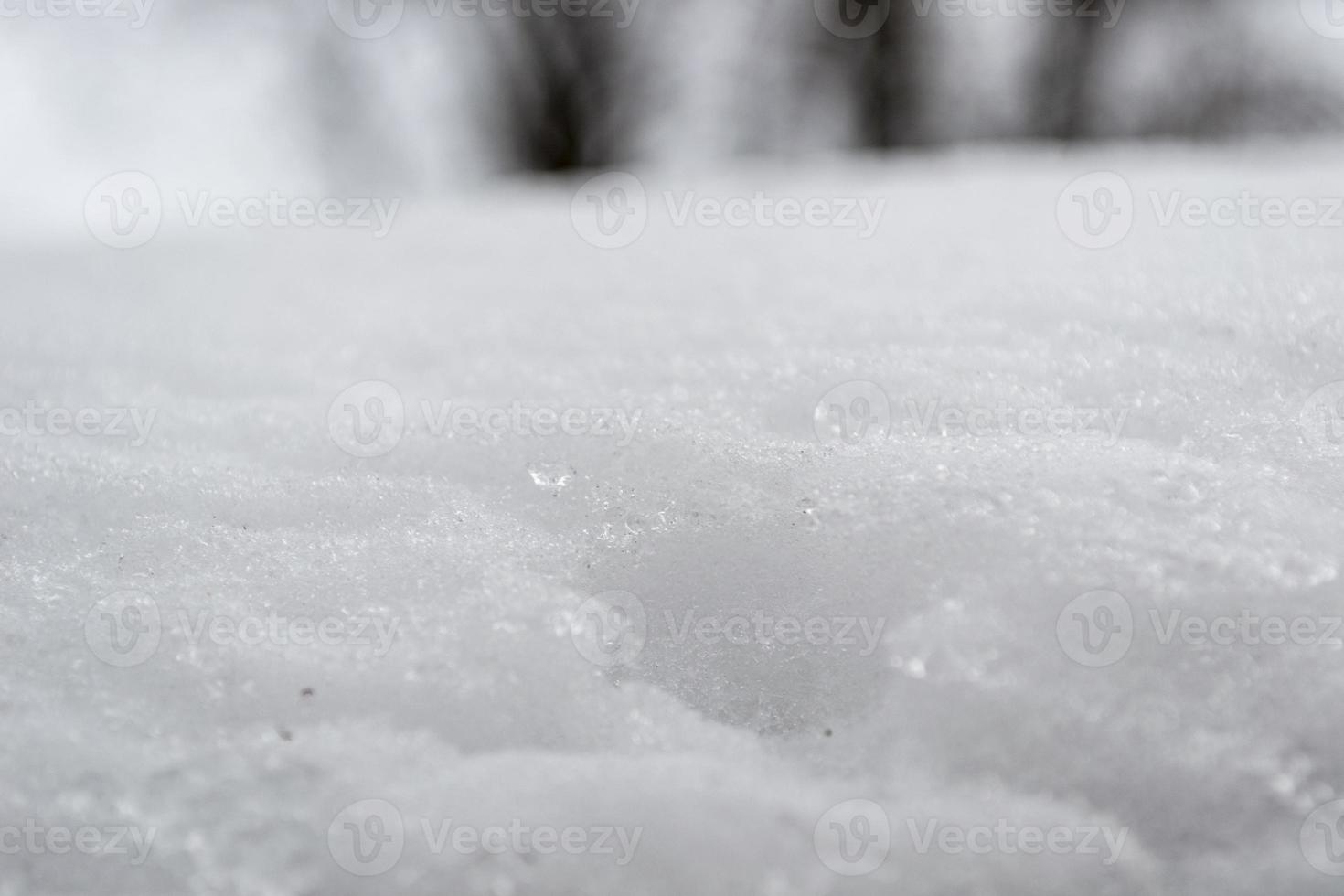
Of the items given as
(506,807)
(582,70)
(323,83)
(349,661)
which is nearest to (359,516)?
(349,661)

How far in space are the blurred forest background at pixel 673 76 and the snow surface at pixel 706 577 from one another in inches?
175

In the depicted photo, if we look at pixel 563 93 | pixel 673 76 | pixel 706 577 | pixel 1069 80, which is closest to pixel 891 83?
pixel 1069 80

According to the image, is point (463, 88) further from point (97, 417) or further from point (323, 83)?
point (97, 417)

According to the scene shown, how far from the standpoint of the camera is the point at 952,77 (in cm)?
557

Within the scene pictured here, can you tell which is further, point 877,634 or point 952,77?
point 952,77

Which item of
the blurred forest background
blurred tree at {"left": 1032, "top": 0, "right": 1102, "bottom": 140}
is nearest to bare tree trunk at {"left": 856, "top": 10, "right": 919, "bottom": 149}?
the blurred forest background

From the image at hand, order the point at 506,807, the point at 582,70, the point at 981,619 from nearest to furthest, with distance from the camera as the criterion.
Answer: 1. the point at 506,807
2. the point at 981,619
3. the point at 582,70

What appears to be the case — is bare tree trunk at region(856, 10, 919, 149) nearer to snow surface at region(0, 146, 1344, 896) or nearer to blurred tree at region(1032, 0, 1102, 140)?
blurred tree at region(1032, 0, 1102, 140)

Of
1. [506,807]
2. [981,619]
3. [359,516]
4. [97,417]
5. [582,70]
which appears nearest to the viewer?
[506,807]

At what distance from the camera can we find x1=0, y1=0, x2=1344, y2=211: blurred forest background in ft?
18.0

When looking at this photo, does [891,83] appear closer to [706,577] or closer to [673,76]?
[673,76]

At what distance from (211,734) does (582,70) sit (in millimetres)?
5270

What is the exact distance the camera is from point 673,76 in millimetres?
5625

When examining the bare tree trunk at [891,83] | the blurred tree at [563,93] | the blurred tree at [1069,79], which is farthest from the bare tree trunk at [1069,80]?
the blurred tree at [563,93]
